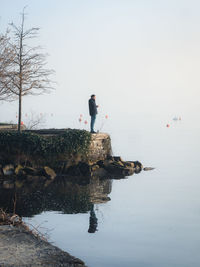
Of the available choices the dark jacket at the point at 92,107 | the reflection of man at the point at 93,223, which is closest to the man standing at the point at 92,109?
the dark jacket at the point at 92,107

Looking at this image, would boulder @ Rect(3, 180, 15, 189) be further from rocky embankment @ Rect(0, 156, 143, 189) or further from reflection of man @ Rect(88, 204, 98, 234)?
reflection of man @ Rect(88, 204, 98, 234)

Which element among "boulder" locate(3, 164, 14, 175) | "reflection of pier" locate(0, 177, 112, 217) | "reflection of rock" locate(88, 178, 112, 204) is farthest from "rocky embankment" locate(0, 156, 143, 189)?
"reflection of rock" locate(88, 178, 112, 204)

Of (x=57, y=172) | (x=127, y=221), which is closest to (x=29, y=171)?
(x=57, y=172)

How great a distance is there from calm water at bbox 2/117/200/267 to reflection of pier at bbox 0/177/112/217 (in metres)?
0.03

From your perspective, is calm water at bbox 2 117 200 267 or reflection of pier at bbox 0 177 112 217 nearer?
calm water at bbox 2 117 200 267

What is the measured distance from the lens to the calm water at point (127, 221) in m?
9.04

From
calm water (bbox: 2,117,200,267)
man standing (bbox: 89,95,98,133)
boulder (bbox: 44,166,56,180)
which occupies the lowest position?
calm water (bbox: 2,117,200,267)

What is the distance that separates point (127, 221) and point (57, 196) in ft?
12.2

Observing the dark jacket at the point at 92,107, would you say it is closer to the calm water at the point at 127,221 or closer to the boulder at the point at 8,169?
the calm water at the point at 127,221

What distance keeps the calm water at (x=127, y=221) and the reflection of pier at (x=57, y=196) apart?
3cm

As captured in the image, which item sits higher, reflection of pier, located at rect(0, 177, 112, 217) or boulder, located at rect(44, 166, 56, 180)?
boulder, located at rect(44, 166, 56, 180)

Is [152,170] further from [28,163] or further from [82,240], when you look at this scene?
[82,240]

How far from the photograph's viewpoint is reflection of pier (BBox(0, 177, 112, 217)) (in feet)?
43.1

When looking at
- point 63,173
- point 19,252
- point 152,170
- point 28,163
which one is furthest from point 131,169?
point 19,252
